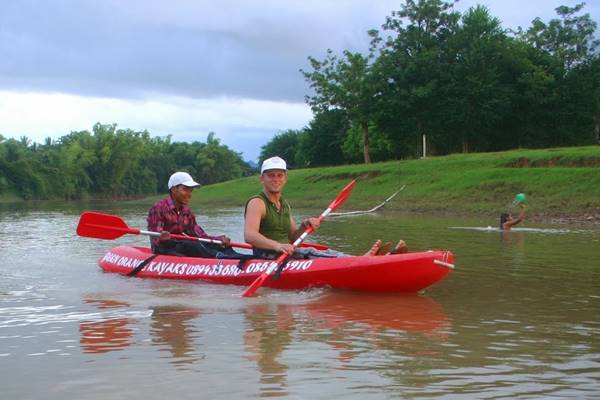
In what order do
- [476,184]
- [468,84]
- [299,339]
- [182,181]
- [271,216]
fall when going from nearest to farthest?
[299,339] < [271,216] < [182,181] < [476,184] < [468,84]

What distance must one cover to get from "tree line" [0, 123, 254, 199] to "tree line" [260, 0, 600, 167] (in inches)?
1638

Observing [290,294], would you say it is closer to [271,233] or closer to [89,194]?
[271,233]

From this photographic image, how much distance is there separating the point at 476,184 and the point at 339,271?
85.7ft

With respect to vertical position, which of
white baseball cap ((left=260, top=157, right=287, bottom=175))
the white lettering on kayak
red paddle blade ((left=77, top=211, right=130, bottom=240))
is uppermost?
white baseball cap ((left=260, top=157, right=287, bottom=175))

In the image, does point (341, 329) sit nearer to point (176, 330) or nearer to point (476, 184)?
point (176, 330)

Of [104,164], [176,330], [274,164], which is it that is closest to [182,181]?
[274,164]

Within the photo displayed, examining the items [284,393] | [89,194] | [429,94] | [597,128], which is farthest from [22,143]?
[284,393]

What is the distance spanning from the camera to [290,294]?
854cm

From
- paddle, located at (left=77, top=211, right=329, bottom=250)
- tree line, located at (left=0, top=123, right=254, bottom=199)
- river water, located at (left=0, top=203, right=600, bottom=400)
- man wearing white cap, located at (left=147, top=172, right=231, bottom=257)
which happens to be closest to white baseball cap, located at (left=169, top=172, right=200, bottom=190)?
man wearing white cap, located at (left=147, top=172, right=231, bottom=257)

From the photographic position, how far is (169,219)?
10289mm

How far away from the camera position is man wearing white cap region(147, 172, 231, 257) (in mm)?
10094

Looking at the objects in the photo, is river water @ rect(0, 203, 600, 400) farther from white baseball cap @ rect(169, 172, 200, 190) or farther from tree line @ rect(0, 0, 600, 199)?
tree line @ rect(0, 0, 600, 199)

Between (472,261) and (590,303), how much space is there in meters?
4.26

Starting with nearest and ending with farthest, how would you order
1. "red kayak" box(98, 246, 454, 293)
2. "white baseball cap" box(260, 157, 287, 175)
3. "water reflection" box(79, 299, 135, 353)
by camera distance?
1. "water reflection" box(79, 299, 135, 353)
2. "red kayak" box(98, 246, 454, 293)
3. "white baseball cap" box(260, 157, 287, 175)
